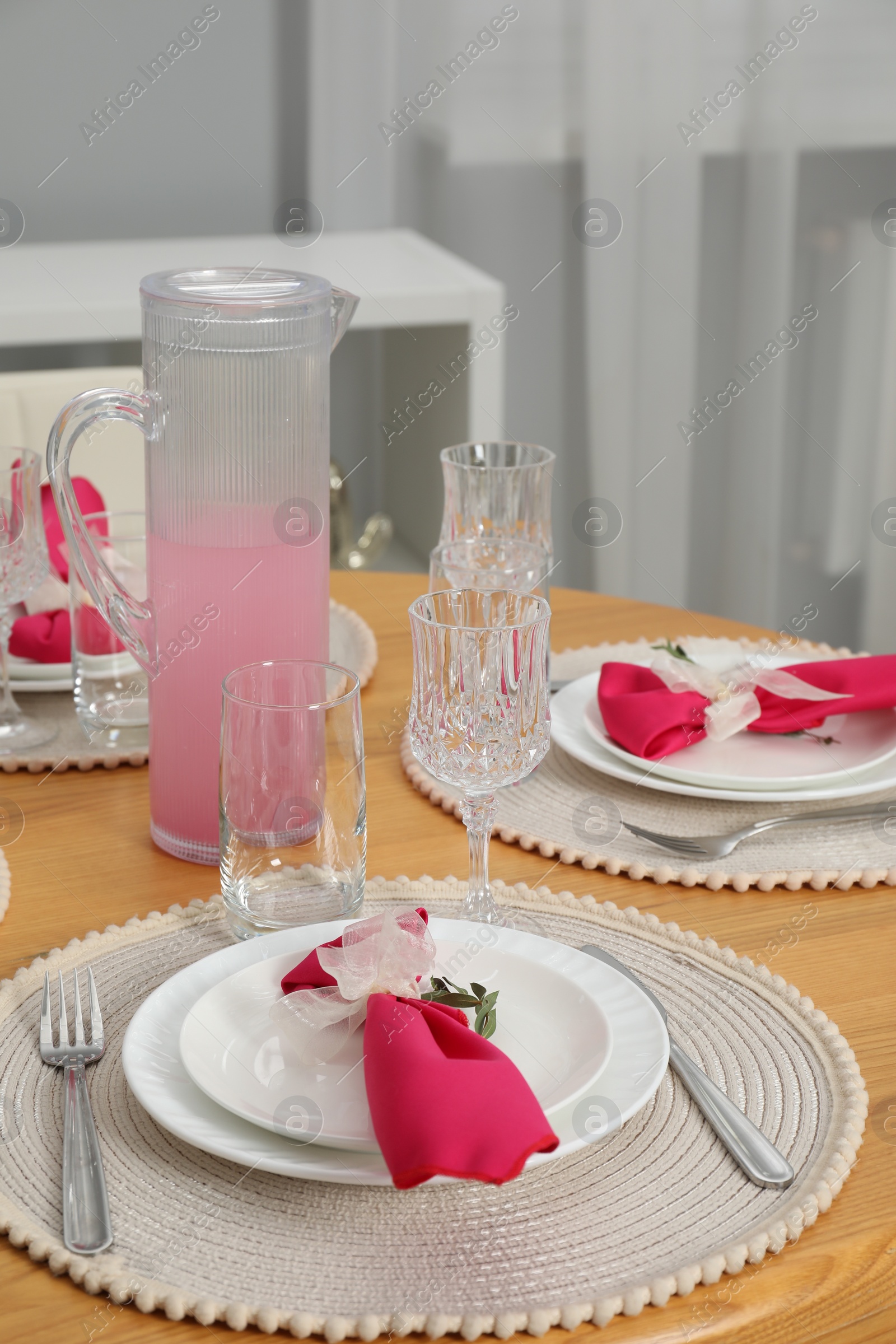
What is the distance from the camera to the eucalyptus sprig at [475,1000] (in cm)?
56

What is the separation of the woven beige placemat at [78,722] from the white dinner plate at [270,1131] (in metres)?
0.30

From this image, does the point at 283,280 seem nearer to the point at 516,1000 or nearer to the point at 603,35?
the point at 516,1000

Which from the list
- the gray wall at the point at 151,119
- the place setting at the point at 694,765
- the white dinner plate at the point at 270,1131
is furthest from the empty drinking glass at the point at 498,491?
the gray wall at the point at 151,119

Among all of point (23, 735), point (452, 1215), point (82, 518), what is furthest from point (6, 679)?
point (452, 1215)

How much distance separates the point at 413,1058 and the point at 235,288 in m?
0.43

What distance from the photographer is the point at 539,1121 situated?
0.47 meters

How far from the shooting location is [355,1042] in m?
0.56

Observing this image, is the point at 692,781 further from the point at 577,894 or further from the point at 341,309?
the point at 341,309

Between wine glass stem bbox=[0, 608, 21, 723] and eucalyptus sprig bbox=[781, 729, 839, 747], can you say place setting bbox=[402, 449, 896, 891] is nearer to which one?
eucalyptus sprig bbox=[781, 729, 839, 747]

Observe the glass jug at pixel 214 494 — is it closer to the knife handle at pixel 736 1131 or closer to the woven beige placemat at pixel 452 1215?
the woven beige placemat at pixel 452 1215

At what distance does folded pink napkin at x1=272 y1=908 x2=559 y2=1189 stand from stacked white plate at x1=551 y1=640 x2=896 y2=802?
1.01 ft

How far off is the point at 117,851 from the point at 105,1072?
0.24 m

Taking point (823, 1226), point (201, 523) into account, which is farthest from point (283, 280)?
point (823, 1226)

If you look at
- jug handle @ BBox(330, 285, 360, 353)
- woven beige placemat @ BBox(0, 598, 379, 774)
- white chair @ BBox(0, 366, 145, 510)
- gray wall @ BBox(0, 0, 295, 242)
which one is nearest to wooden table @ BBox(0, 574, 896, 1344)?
woven beige placemat @ BBox(0, 598, 379, 774)
